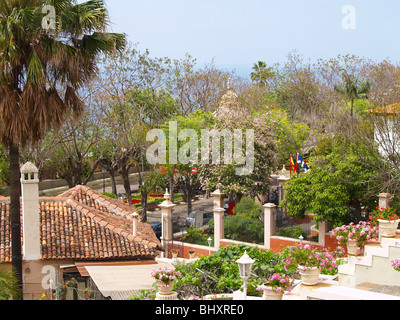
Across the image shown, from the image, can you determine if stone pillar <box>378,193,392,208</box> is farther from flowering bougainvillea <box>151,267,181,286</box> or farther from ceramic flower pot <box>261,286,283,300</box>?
flowering bougainvillea <box>151,267,181,286</box>

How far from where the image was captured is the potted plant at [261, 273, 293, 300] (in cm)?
810

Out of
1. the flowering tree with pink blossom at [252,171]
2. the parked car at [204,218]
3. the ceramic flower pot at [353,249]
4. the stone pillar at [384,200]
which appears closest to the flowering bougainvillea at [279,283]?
the ceramic flower pot at [353,249]

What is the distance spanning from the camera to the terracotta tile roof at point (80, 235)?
15.0 meters

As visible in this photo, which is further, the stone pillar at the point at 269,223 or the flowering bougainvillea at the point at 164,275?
the stone pillar at the point at 269,223

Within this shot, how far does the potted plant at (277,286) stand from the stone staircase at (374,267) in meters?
3.30

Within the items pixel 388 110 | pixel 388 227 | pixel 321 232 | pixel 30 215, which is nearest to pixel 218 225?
pixel 321 232

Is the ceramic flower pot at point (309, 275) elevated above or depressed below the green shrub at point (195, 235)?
above

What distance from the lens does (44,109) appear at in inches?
464

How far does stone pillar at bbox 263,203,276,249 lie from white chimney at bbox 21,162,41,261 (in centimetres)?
891

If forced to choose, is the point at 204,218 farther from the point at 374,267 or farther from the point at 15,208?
the point at 374,267

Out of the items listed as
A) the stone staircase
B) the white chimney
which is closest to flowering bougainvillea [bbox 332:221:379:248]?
the stone staircase

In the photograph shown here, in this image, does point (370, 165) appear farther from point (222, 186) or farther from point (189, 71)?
point (189, 71)

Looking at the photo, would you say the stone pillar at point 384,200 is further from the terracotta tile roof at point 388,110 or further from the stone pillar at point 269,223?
the terracotta tile roof at point 388,110

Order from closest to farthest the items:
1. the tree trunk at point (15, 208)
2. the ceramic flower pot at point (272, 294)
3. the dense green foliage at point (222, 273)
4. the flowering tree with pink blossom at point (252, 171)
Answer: the ceramic flower pot at point (272, 294), the dense green foliage at point (222, 273), the tree trunk at point (15, 208), the flowering tree with pink blossom at point (252, 171)
